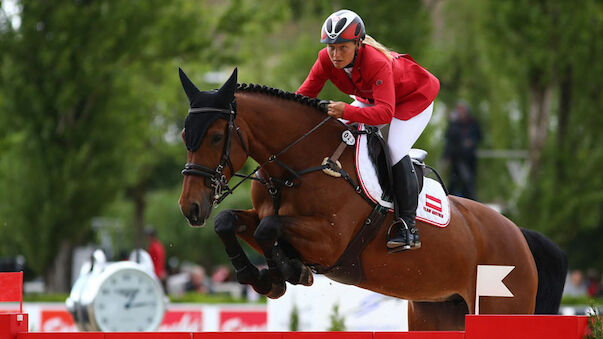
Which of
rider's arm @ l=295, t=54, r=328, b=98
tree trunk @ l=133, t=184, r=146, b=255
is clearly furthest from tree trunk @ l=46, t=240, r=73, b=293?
rider's arm @ l=295, t=54, r=328, b=98

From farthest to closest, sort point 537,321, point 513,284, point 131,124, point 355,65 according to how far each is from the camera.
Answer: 1. point 131,124
2. point 513,284
3. point 355,65
4. point 537,321

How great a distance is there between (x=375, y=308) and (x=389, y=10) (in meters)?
8.65

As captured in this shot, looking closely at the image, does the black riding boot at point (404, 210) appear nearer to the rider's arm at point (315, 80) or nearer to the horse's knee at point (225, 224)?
the rider's arm at point (315, 80)

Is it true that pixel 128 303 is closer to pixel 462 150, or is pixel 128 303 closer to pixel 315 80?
pixel 315 80

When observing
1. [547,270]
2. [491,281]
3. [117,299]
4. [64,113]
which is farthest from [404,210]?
[64,113]

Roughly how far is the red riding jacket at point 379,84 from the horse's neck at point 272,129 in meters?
0.35

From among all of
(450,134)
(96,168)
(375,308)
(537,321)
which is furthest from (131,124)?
(537,321)

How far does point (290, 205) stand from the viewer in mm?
5395

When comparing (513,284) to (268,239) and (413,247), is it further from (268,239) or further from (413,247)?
(268,239)

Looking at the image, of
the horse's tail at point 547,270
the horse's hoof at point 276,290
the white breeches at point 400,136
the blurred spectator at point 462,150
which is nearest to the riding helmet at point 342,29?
the white breeches at point 400,136

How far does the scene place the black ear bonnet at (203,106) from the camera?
16.8ft

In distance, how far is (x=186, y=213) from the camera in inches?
197

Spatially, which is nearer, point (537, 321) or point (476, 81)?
point (537, 321)

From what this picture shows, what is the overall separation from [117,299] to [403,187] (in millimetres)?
4679
